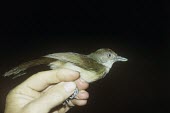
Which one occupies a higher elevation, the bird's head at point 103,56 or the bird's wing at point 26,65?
the bird's wing at point 26,65

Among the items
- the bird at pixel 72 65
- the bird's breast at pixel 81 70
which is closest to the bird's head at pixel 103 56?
the bird at pixel 72 65

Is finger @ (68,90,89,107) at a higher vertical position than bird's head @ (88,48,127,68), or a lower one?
lower

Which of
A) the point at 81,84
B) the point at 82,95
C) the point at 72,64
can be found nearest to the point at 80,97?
the point at 82,95

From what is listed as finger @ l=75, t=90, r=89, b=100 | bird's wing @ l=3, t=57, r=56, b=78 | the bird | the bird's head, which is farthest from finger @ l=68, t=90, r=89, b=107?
bird's wing @ l=3, t=57, r=56, b=78

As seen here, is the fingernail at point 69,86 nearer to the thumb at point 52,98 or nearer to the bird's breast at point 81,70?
the thumb at point 52,98

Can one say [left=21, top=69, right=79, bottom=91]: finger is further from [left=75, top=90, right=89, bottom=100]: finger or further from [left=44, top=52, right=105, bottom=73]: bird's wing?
[left=75, top=90, right=89, bottom=100]: finger

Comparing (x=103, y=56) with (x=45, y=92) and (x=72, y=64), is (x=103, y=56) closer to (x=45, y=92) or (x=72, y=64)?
(x=72, y=64)
